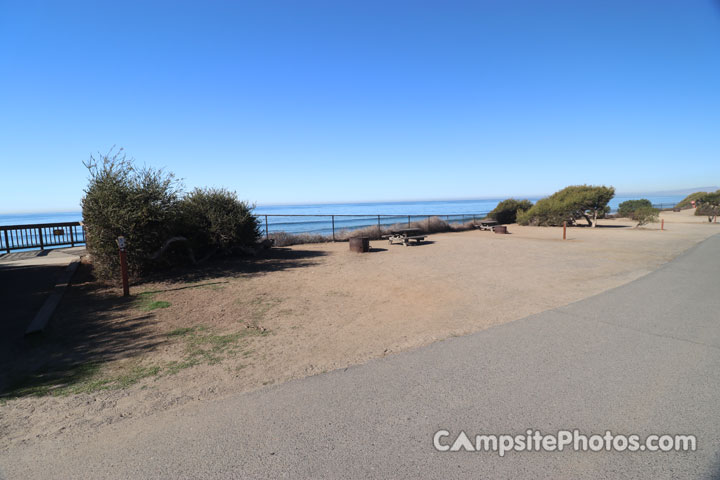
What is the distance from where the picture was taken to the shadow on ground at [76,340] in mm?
3988

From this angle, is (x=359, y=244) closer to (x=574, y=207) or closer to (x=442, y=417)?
(x=442, y=417)

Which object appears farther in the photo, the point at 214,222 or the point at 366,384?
the point at 214,222

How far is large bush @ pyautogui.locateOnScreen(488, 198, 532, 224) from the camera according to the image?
33.8 m

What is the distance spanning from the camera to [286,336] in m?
5.27

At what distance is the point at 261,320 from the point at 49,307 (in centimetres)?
402

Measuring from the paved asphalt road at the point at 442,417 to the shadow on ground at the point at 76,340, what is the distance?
5.14 ft

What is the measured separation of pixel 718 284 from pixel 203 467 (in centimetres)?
1119

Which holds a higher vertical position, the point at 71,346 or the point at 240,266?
the point at 240,266

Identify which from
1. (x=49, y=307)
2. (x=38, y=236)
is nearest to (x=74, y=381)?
(x=49, y=307)

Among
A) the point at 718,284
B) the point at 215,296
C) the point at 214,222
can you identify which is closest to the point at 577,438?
the point at 215,296

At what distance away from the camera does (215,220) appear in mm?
12086

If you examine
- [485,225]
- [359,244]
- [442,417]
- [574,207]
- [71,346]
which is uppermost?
[574,207]

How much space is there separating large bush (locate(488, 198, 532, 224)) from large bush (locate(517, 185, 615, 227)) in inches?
88.1

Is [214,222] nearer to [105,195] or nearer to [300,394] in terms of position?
[105,195]
